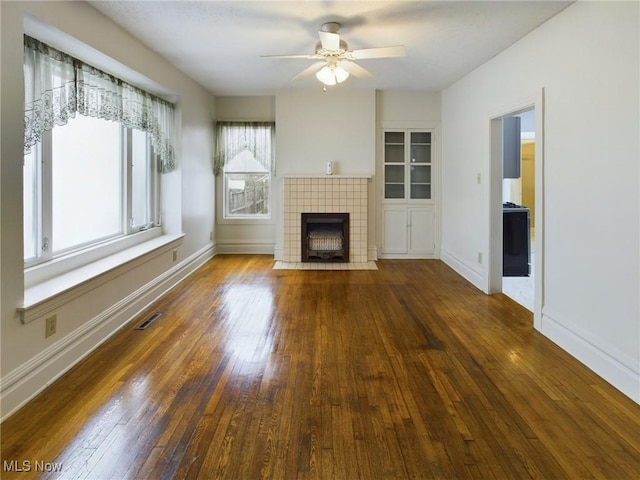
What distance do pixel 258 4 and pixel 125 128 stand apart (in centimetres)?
201

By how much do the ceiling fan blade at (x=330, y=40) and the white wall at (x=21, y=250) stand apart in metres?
1.68

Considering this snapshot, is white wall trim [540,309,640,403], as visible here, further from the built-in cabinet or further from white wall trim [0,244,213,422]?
the built-in cabinet

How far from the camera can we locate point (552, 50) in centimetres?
329

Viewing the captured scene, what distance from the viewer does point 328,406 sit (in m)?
2.27

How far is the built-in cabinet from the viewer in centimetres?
670

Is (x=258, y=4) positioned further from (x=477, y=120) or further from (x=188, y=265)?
(x=188, y=265)

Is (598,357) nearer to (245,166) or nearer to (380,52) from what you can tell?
(380,52)

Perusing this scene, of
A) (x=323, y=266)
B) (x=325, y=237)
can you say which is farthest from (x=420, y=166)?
(x=323, y=266)

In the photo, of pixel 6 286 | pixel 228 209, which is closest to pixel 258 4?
pixel 6 286

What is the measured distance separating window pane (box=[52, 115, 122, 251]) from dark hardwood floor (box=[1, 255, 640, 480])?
0.93 meters

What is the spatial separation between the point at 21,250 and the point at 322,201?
4392 mm

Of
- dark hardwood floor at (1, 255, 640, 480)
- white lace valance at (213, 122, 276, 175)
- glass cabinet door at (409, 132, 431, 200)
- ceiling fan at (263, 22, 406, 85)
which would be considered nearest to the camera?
dark hardwood floor at (1, 255, 640, 480)

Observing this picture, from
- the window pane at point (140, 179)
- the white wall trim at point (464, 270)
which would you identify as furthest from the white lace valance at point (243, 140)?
the white wall trim at point (464, 270)

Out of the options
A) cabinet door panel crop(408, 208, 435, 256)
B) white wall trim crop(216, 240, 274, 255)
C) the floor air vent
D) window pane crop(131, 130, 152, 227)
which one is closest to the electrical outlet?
the floor air vent
